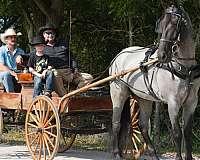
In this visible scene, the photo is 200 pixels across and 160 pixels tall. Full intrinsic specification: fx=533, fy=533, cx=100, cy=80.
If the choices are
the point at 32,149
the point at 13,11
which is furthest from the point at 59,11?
the point at 32,149

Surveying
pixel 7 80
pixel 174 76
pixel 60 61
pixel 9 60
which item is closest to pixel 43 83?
pixel 60 61

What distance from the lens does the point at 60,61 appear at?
8938 mm

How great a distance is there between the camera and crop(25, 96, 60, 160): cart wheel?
27.1 feet

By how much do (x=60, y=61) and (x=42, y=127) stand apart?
1.19 metres

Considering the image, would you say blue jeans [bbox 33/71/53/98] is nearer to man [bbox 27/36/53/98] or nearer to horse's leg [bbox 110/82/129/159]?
man [bbox 27/36/53/98]

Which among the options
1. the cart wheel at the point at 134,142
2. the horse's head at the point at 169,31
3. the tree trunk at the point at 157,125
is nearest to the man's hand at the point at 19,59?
the cart wheel at the point at 134,142

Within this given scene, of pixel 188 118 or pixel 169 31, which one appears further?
pixel 188 118

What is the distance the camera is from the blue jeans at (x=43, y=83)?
8.48 meters

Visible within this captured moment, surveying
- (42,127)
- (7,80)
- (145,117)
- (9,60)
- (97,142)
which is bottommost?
(97,142)

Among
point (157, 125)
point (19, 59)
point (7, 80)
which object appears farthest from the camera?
point (157, 125)

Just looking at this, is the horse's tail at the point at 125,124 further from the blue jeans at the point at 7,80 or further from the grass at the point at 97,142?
the blue jeans at the point at 7,80

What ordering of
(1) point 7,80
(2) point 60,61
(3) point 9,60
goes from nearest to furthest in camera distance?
1. (2) point 60,61
2. (1) point 7,80
3. (3) point 9,60

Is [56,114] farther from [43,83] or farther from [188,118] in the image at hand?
[188,118]

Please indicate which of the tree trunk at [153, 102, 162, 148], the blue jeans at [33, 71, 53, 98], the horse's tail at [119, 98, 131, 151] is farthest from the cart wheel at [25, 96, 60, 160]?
the tree trunk at [153, 102, 162, 148]
